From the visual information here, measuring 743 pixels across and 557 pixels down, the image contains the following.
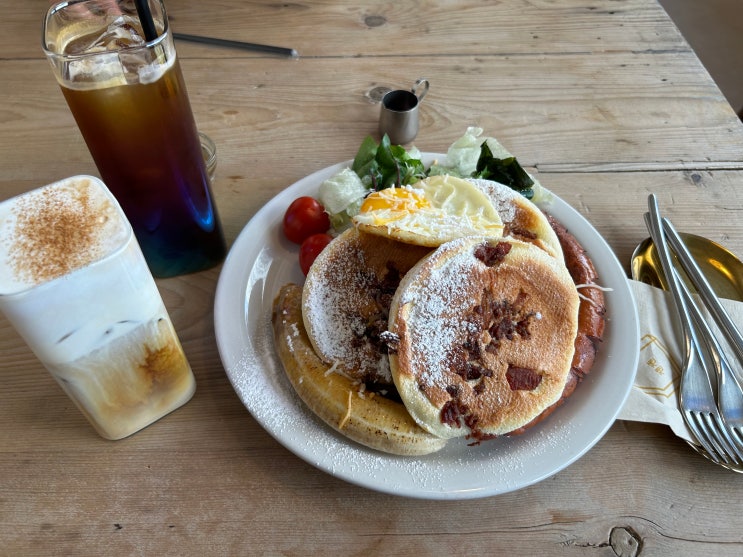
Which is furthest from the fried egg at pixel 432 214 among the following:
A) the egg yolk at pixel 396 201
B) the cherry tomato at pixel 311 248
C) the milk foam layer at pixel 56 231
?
the milk foam layer at pixel 56 231

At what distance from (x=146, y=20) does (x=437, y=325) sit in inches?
31.2

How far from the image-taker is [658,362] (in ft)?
4.01

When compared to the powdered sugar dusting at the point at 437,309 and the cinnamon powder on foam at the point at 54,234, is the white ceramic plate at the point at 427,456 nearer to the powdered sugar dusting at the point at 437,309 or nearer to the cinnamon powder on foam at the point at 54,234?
the powdered sugar dusting at the point at 437,309

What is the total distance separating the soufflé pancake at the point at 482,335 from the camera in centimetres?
102

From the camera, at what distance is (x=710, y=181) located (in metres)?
1.68

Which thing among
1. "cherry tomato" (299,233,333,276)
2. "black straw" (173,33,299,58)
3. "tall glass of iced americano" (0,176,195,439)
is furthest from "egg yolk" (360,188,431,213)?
"black straw" (173,33,299,58)

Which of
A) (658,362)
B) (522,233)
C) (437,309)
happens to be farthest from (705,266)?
(437,309)

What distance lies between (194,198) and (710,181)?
5.04 feet

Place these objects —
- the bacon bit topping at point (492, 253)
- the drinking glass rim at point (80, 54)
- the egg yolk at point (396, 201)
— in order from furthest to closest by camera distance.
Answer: the egg yolk at point (396, 201) < the bacon bit topping at point (492, 253) < the drinking glass rim at point (80, 54)

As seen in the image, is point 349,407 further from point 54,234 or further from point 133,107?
point 133,107

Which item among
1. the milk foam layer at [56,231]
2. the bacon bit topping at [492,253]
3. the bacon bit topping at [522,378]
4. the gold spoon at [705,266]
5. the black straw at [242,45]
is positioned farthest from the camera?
the black straw at [242,45]

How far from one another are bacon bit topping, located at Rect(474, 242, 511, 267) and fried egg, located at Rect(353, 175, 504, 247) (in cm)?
5

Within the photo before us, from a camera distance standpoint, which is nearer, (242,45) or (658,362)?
(658,362)

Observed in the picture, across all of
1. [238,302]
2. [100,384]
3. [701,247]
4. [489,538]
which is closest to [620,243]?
[701,247]
